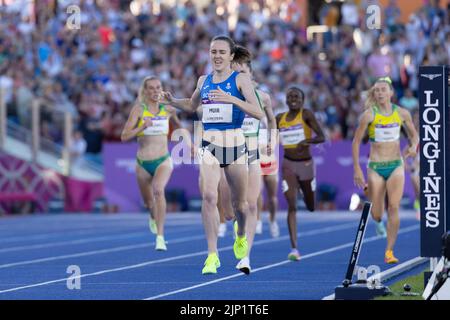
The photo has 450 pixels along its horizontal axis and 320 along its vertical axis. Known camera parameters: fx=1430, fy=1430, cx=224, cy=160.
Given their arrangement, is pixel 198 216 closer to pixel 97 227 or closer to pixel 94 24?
pixel 97 227

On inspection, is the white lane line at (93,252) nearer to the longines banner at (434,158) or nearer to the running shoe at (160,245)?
the running shoe at (160,245)

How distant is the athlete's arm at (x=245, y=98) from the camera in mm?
14258

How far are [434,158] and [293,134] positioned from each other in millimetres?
7382

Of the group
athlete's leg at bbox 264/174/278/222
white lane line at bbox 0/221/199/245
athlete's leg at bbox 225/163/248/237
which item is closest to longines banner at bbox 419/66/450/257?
athlete's leg at bbox 225/163/248/237

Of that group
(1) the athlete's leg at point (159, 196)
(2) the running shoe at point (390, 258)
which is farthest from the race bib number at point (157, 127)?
(2) the running shoe at point (390, 258)

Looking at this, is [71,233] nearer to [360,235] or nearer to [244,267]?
[244,267]

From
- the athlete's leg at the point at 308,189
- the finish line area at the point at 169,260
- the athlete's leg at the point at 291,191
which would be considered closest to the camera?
the finish line area at the point at 169,260

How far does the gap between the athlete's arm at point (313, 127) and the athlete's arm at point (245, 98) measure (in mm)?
4936

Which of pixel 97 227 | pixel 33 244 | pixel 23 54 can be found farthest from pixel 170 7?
pixel 33 244

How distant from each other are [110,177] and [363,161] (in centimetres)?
620

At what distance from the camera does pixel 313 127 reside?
19.7m

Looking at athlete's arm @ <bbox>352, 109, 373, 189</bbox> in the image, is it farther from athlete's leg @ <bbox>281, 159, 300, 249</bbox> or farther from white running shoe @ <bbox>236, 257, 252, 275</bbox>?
white running shoe @ <bbox>236, 257, 252, 275</bbox>

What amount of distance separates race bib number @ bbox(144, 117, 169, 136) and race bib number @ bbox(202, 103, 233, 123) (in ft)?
19.2
